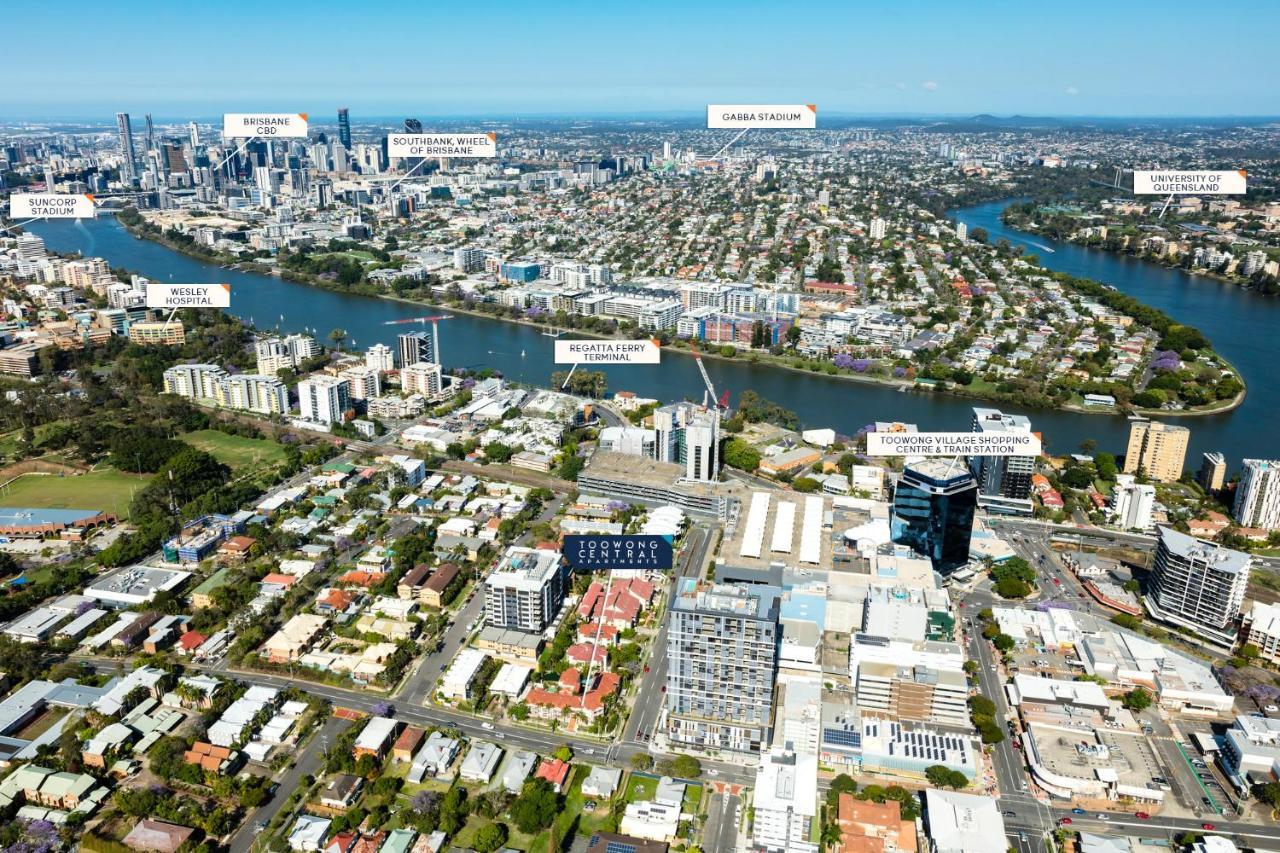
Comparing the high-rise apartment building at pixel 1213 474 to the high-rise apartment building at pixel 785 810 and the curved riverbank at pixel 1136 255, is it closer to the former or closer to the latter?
the high-rise apartment building at pixel 785 810

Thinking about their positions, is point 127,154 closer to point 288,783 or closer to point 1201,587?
point 288,783

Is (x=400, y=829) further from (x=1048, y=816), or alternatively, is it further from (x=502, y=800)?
(x=1048, y=816)

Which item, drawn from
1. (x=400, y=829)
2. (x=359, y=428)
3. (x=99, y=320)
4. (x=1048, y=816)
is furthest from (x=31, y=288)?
(x=1048, y=816)

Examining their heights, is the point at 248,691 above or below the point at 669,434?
below

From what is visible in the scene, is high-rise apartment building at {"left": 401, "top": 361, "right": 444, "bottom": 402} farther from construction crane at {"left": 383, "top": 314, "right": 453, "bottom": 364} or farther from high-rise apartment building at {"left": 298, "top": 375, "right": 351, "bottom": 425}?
construction crane at {"left": 383, "top": 314, "right": 453, "bottom": 364}

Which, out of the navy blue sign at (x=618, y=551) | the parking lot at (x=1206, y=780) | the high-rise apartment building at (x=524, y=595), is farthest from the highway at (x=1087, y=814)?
the high-rise apartment building at (x=524, y=595)

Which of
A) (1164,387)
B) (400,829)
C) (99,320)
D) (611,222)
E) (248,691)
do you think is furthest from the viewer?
(611,222)

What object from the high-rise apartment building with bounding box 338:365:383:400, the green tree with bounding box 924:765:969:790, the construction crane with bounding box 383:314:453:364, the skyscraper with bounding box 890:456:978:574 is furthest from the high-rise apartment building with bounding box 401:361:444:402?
the green tree with bounding box 924:765:969:790
